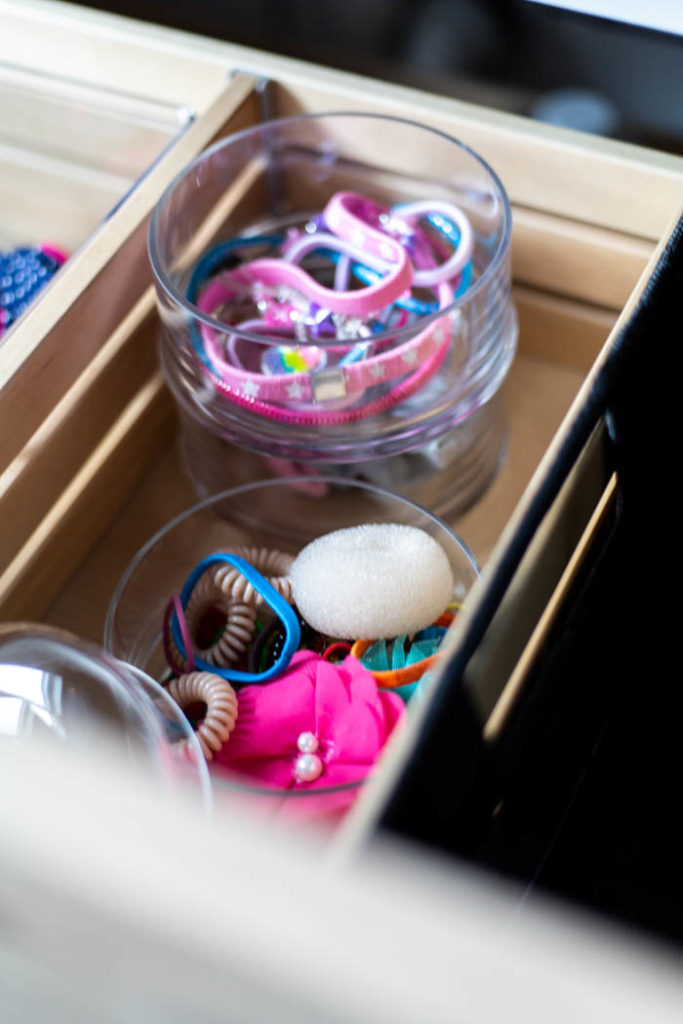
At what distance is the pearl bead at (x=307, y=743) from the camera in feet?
1.87

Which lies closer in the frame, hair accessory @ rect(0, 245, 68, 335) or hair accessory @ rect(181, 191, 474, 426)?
hair accessory @ rect(181, 191, 474, 426)

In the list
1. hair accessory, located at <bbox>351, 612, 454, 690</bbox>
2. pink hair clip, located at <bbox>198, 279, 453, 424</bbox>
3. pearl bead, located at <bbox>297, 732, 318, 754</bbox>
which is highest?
pink hair clip, located at <bbox>198, 279, 453, 424</bbox>

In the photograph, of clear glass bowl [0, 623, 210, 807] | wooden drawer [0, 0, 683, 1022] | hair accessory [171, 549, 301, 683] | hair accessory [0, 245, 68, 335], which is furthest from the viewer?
hair accessory [0, 245, 68, 335]

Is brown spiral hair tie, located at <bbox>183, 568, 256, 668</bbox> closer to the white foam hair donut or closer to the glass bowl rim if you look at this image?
the white foam hair donut

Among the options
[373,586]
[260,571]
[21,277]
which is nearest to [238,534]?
[260,571]

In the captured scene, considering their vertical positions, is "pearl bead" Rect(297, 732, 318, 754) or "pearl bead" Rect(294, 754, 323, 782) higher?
"pearl bead" Rect(297, 732, 318, 754)

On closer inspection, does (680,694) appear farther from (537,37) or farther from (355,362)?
(537,37)

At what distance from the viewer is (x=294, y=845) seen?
287mm

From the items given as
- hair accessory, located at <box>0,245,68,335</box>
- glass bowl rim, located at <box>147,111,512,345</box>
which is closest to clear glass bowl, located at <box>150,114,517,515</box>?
glass bowl rim, located at <box>147,111,512,345</box>

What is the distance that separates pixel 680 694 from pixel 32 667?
36cm

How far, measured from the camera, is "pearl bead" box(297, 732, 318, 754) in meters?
0.57

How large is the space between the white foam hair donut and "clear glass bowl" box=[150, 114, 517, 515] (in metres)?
0.09

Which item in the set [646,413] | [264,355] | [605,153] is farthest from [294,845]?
[605,153]

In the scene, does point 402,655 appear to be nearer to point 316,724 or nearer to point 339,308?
point 316,724
